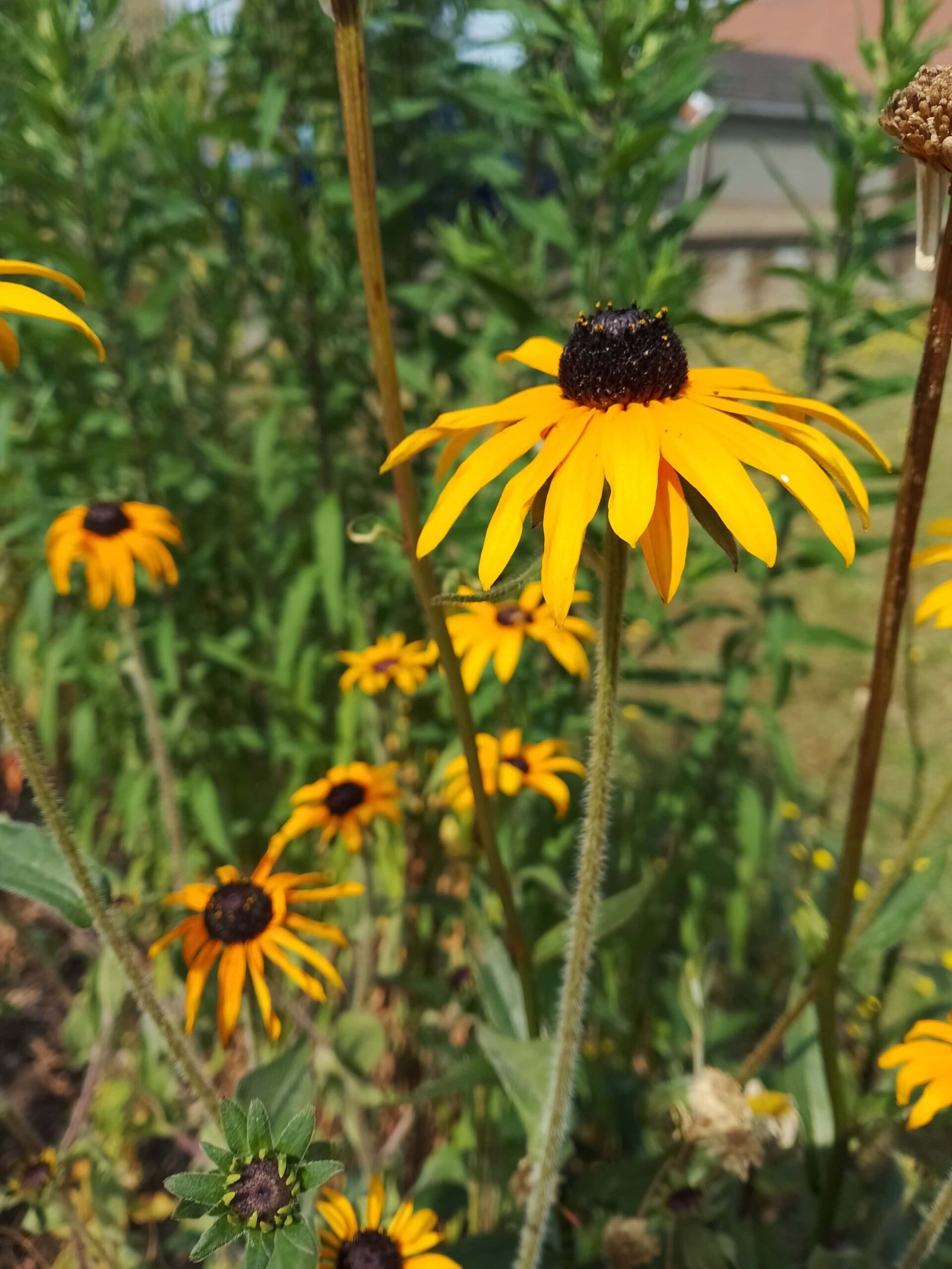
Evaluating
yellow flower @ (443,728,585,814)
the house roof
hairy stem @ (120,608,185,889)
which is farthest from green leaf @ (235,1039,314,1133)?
the house roof

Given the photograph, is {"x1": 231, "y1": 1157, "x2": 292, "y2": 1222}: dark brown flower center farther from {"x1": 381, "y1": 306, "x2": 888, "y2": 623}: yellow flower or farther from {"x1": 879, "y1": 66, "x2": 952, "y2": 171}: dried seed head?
{"x1": 879, "y1": 66, "x2": 952, "y2": 171}: dried seed head

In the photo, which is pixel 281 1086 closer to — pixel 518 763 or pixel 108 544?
pixel 518 763

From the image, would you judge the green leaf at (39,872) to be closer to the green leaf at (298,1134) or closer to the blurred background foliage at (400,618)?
the blurred background foliage at (400,618)

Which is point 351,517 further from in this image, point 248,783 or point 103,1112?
point 103,1112

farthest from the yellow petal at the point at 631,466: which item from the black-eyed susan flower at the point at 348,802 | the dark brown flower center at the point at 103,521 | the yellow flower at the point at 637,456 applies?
the dark brown flower center at the point at 103,521

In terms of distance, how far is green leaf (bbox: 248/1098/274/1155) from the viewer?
89cm

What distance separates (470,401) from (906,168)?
1217 centimetres

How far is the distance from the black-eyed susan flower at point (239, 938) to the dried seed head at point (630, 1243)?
0.49 metres

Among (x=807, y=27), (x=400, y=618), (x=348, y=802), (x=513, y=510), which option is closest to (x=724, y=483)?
(x=513, y=510)

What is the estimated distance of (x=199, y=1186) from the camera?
2.75 feet

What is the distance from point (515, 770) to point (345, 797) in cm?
33

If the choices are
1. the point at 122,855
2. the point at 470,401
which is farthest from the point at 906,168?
the point at 122,855

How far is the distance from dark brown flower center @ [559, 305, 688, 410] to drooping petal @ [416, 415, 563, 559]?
6 centimetres

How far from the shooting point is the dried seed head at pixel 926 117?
2.44 feet
